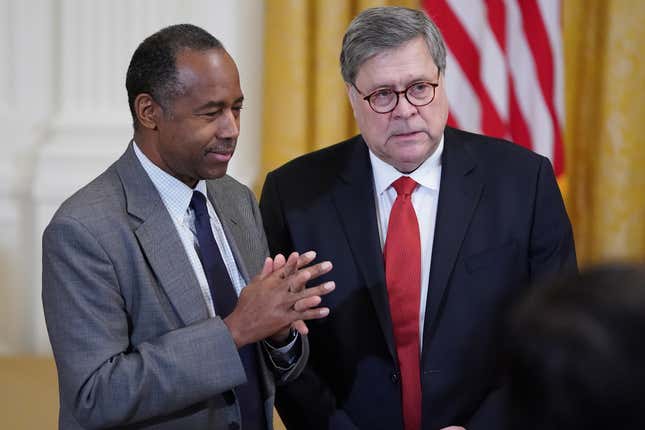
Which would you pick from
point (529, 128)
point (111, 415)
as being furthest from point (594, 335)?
point (529, 128)

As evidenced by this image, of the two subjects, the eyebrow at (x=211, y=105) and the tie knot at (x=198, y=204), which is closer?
the eyebrow at (x=211, y=105)

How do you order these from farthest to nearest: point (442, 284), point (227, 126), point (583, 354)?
point (442, 284) → point (227, 126) → point (583, 354)

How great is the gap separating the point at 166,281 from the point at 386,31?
2.34 ft

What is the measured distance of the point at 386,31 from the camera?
1997mm

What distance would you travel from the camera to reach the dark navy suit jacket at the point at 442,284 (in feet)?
6.51

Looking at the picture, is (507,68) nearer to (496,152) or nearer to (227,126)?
(496,152)

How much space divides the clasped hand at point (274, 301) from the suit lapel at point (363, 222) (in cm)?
33

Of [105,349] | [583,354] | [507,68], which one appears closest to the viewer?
[583,354]

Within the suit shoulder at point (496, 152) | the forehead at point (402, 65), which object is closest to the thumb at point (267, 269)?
the forehead at point (402, 65)

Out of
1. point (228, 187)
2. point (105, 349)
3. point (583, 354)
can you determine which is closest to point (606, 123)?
point (228, 187)

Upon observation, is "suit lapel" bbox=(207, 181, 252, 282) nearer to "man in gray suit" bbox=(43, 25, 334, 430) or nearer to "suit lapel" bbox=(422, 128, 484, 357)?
"man in gray suit" bbox=(43, 25, 334, 430)

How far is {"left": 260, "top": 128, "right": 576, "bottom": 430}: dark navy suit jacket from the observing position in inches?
78.2

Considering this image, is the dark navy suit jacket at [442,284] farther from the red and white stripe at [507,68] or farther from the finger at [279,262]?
the red and white stripe at [507,68]

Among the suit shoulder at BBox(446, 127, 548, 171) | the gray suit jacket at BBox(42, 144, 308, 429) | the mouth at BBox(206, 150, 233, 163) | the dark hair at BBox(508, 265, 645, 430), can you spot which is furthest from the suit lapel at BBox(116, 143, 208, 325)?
the dark hair at BBox(508, 265, 645, 430)
